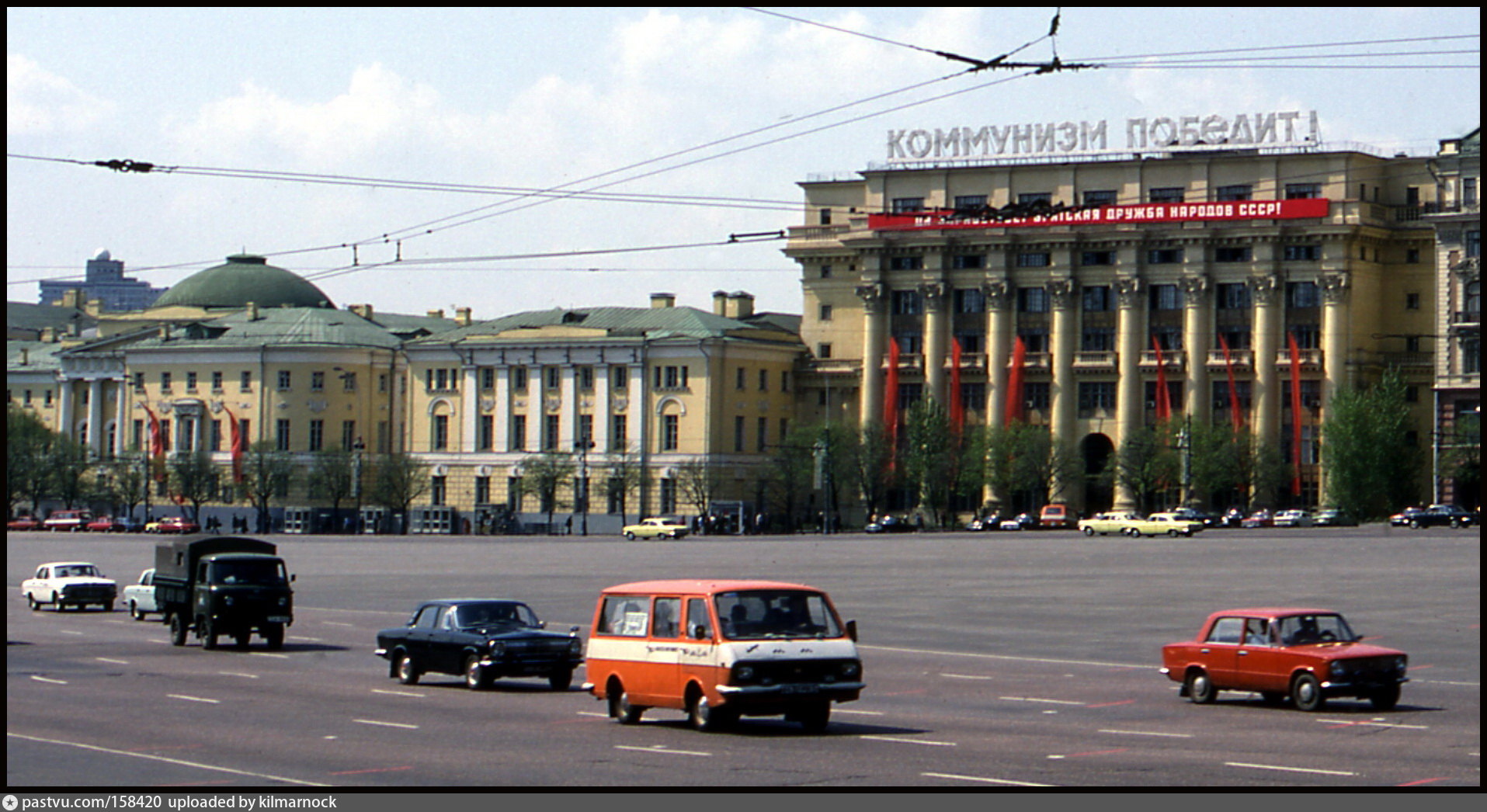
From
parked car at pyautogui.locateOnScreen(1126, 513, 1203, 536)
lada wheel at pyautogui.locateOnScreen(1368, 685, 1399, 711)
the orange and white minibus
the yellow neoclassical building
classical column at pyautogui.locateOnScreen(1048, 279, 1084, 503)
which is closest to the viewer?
the orange and white minibus

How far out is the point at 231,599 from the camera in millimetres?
44156

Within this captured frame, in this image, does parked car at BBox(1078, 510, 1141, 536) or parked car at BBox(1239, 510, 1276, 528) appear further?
parked car at BBox(1239, 510, 1276, 528)

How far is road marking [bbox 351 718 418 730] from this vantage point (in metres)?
27.1

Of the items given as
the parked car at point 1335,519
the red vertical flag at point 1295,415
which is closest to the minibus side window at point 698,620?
the parked car at point 1335,519

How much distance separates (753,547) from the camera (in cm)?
9656

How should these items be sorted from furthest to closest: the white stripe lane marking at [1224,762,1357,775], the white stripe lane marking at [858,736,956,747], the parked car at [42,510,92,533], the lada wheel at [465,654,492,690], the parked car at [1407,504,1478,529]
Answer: the parked car at [42,510,92,533], the parked car at [1407,504,1478,529], the lada wheel at [465,654,492,690], the white stripe lane marking at [858,736,956,747], the white stripe lane marking at [1224,762,1357,775]

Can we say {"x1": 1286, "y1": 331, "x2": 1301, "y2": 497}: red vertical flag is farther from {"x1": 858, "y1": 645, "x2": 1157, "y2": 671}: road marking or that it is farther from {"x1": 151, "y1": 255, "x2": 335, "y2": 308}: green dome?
{"x1": 858, "y1": 645, "x2": 1157, "y2": 671}: road marking

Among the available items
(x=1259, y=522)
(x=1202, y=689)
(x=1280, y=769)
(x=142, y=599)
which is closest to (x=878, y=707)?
(x=1202, y=689)

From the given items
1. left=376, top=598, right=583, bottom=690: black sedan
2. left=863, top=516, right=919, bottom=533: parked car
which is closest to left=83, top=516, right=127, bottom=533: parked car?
left=863, top=516, right=919, bottom=533: parked car

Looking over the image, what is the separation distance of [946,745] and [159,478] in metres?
134

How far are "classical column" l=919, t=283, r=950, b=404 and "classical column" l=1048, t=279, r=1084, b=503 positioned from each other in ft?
23.7

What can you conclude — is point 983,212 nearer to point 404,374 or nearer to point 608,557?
point 608,557

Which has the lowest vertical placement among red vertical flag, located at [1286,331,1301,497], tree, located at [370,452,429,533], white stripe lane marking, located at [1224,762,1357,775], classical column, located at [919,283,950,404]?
white stripe lane marking, located at [1224,762,1357,775]

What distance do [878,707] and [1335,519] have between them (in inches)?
3723
